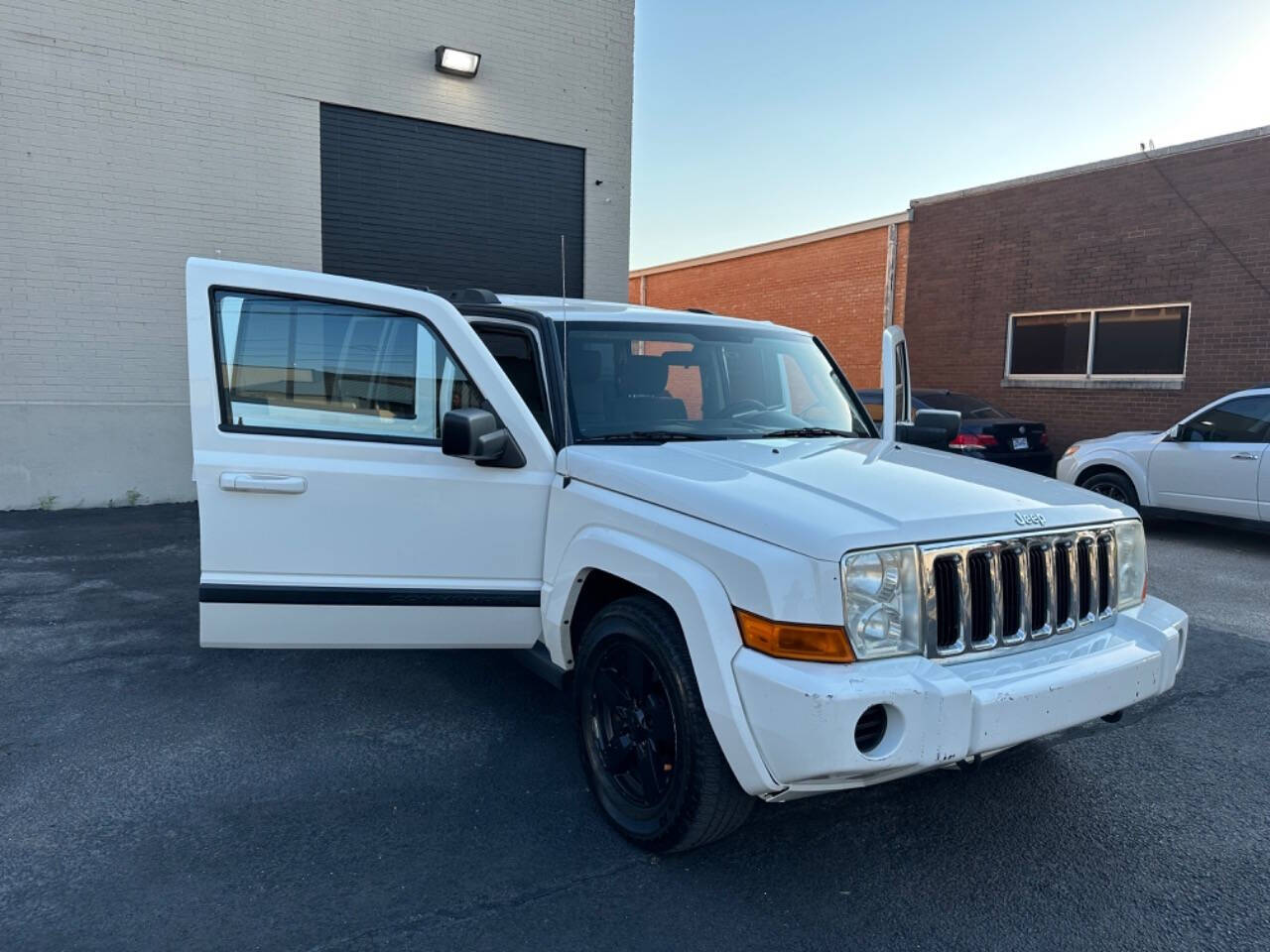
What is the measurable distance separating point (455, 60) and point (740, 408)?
847cm

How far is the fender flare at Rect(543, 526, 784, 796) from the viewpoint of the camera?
8.46 ft

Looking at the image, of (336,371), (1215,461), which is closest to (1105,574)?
(336,371)

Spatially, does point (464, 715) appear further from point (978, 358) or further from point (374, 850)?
point (978, 358)

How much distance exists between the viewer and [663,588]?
9.40 ft

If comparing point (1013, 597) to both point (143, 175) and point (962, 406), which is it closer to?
point (143, 175)

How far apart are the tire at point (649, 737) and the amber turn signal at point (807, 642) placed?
0.34 m

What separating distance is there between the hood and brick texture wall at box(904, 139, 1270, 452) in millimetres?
11398

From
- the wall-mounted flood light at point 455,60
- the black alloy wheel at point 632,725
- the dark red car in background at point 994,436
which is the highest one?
the wall-mounted flood light at point 455,60

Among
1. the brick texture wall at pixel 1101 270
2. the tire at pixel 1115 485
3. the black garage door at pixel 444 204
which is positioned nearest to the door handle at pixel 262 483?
the black garage door at pixel 444 204

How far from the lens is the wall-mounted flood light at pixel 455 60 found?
10539mm

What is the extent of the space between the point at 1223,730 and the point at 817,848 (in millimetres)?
2391

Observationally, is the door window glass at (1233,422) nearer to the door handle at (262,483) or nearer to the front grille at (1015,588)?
the front grille at (1015,588)

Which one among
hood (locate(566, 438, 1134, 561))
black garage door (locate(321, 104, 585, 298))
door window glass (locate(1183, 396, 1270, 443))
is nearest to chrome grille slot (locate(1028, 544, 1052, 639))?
hood (locate(566, 438, 1134, 561))

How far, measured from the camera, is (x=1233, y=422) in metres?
8.44
